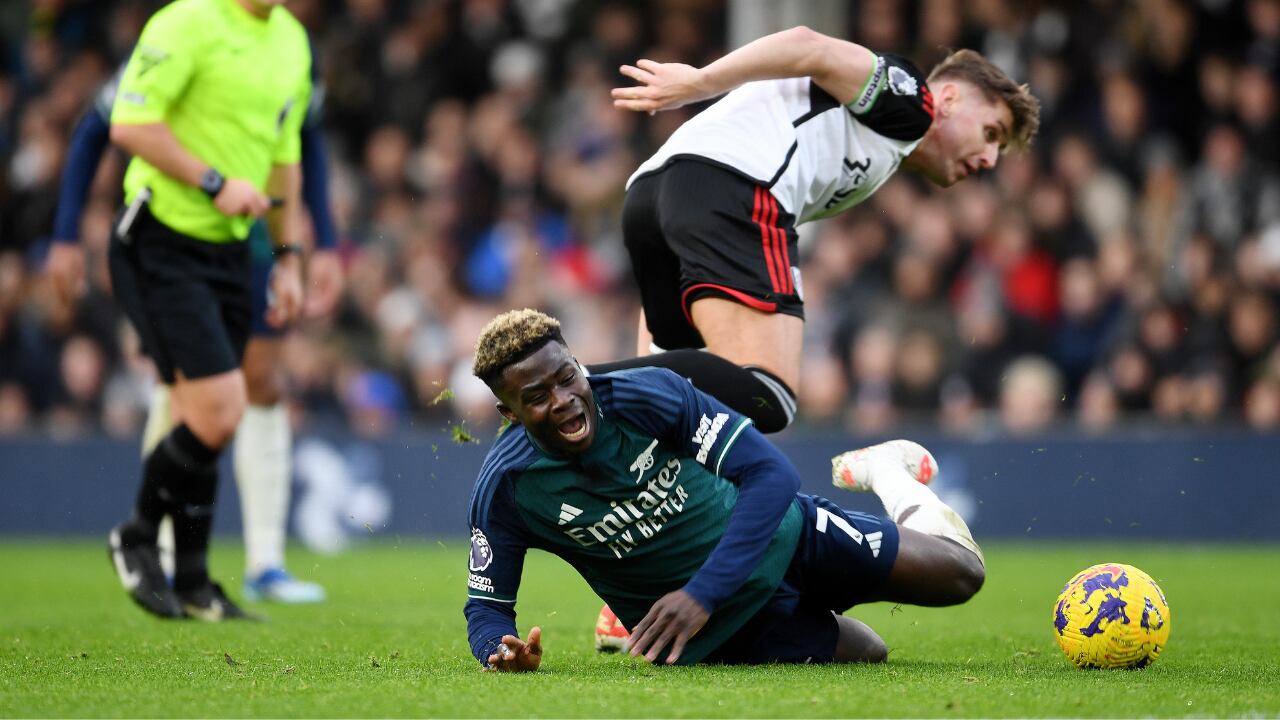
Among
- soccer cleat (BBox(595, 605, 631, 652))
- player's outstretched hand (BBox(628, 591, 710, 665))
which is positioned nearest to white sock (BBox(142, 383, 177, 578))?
soccer cleat (BBox(595, 605, 631, 652))

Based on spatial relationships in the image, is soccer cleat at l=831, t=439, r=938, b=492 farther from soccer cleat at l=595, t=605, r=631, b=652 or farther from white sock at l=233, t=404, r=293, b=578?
white sock at l=233, t=404, r=293, b=578

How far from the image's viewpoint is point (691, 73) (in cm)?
504

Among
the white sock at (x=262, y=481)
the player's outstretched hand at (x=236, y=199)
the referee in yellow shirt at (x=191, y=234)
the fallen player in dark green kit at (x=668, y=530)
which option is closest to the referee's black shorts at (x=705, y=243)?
the fallen player in dark green kit at (x=668, y=530)

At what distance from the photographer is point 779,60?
522cm

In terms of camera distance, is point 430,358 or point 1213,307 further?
point 430,358

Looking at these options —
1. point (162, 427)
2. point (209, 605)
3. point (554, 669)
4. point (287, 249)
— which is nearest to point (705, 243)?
point (554, 669)

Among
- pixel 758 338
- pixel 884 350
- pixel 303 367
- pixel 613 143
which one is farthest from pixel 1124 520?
pixel 758 338

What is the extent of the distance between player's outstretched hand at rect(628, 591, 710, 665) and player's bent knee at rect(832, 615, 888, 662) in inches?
33.5

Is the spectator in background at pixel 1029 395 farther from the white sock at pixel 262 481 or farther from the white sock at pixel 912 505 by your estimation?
the white sock at pixel 912 505

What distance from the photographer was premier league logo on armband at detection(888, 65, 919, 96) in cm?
543

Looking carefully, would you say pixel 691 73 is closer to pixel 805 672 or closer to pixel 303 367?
pixel 805 672

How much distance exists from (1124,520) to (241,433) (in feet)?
22.4

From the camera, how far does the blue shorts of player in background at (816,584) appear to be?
4840 mm

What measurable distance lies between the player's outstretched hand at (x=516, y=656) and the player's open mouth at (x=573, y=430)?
0.52m
